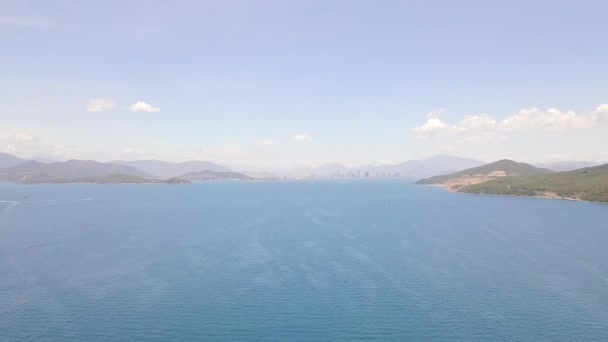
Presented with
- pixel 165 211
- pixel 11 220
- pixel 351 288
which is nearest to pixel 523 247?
pixel 351 288

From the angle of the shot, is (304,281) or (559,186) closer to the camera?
(304,281)

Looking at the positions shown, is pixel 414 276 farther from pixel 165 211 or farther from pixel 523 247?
pixel 165 211

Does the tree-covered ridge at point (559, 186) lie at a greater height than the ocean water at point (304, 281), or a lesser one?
greater

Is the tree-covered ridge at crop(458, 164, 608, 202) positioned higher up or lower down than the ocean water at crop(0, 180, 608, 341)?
higher up

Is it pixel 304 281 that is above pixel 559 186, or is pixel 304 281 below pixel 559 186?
below

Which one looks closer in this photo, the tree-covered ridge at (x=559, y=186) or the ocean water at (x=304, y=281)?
the ocean water at (x=304, y=281)
